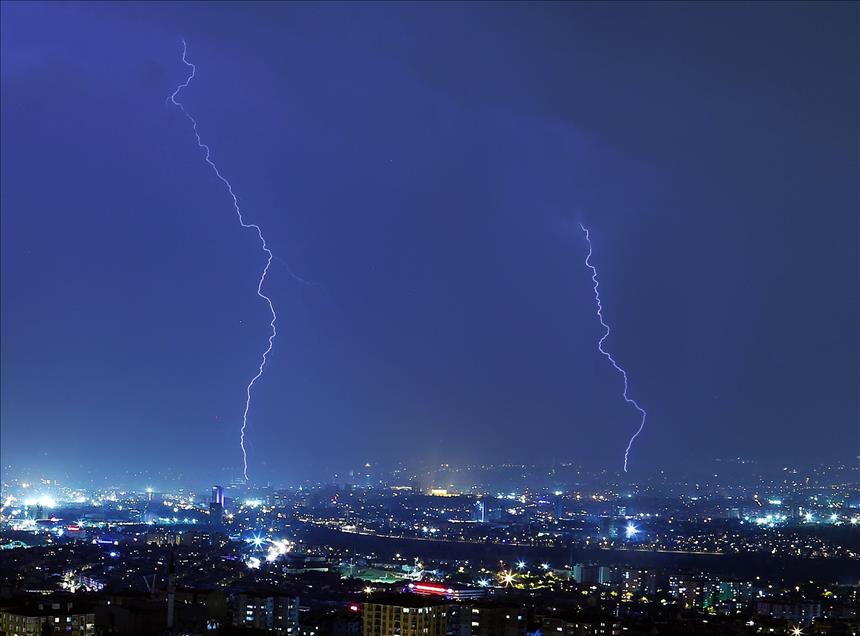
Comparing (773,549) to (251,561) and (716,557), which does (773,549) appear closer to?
(716,557)

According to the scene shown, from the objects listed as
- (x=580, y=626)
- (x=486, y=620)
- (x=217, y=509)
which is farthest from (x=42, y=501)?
(x=580, y=626)

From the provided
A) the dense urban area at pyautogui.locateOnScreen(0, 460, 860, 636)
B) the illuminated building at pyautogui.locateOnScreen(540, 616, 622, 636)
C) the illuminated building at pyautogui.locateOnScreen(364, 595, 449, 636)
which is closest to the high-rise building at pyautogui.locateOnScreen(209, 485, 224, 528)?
the dense urban area at pyautogui.locateOnScreen(0, 460, 860, 636)

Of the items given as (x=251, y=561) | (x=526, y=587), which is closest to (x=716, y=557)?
(x=526, y=587)

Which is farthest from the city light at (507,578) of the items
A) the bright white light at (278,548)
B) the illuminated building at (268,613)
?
the illuminated building at (268,613)

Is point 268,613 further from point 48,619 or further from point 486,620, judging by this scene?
point 48,619

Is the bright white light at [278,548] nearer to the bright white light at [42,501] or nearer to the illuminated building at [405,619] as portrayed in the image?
the illuminated building at [405,619]

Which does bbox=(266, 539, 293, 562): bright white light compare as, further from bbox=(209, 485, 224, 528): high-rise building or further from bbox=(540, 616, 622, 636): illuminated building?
bbox=(540, 616, 622, 636): illuminated building
